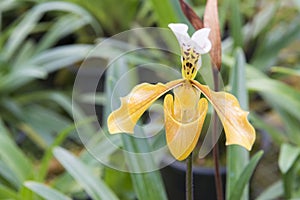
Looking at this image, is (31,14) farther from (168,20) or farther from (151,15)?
(168,20)

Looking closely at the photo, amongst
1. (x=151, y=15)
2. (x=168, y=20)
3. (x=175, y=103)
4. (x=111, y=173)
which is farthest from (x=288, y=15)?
(x=175, y=103)

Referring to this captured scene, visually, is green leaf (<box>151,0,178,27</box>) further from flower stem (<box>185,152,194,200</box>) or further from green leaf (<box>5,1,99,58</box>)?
flower stem (<box>185,152,194,200</box>)

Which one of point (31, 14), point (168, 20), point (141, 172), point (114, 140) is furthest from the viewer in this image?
point (31, 14)

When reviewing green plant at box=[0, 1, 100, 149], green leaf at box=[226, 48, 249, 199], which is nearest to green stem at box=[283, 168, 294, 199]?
green leaf at box=[226, 48, 249, 199]

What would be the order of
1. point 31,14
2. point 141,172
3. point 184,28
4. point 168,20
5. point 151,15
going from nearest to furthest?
point 184,28 < point 141,172 < point 168,20 < point 31,14 < point 151,15

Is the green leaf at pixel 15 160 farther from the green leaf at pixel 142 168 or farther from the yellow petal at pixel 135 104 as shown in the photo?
the yellow petal at pixel 135 104

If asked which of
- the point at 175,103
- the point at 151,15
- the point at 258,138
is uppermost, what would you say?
the point at 175,103
